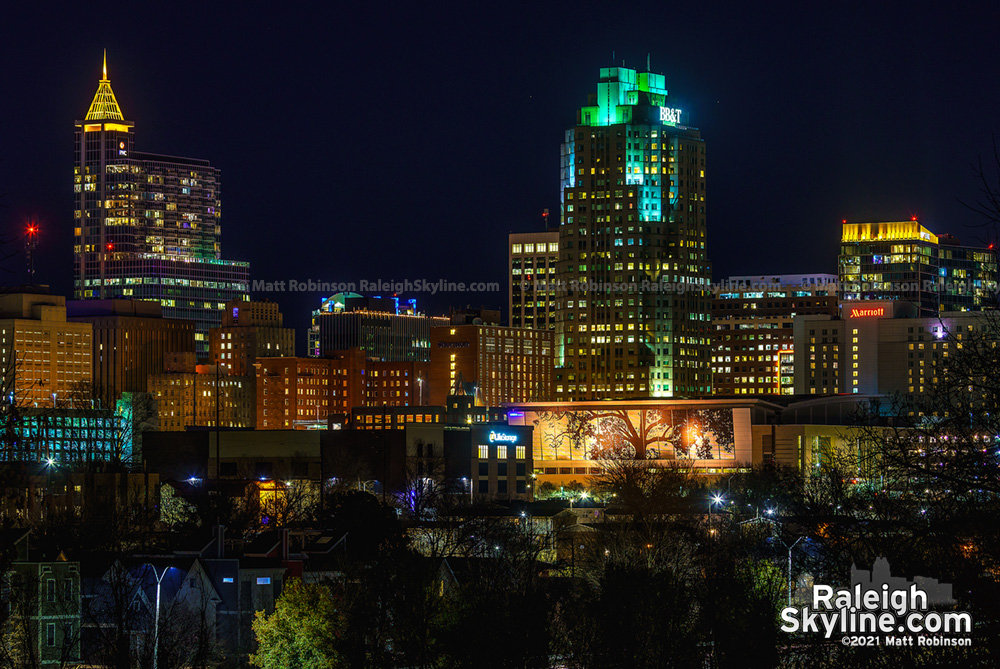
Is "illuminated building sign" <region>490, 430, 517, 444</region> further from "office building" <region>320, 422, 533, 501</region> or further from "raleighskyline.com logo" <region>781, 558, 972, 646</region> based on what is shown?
"raleighskyline.com logo" <region>781, 558, 972, 646</region>

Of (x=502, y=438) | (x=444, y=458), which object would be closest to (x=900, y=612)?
(x=444, y=458)

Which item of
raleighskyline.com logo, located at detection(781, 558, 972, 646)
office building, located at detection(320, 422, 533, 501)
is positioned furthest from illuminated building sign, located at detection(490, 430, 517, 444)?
raleighskyline.com logo, located at detection(781, 558, 972, 646)

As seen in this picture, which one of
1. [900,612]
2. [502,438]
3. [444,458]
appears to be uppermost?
[502,438]

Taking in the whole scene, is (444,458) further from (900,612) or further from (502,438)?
(900,612)

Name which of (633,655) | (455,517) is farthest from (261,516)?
(633,655)

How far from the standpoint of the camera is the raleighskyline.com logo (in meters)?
31.3

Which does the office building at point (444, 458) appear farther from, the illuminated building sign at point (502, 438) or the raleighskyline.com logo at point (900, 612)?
the raleighskyline.com logo at point (900, 612)

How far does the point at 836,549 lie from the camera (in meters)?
31.6

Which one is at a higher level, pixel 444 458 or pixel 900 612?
pixel 444 458

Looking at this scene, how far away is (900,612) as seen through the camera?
3619cm

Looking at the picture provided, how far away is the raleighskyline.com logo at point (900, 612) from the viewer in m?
31.3

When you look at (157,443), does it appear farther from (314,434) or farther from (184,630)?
(184,630)

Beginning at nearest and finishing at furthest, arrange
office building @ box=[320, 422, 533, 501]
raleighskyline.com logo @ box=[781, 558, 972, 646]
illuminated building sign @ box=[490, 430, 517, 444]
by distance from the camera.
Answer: raleighskyline.com logo @ box=[781, 558, 972, 646] < office building @ box=[320, 422, 533, 501] < illuminated building sign @ box=[490, 430, 517, 444]

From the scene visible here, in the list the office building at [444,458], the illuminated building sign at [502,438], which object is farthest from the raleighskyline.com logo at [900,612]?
the illuminated building sign at [502,438]
